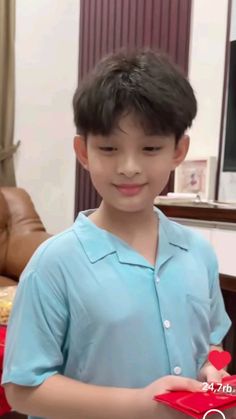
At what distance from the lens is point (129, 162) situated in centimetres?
76

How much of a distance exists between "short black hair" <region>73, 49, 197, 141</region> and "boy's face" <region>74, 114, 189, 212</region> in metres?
0.01

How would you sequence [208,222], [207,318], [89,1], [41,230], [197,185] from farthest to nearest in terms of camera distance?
1. [89,1]
2. [41,230]
3. [197,185]
4. [208,222]
5. [207,318]

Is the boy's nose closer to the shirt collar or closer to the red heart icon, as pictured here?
the shirt collar

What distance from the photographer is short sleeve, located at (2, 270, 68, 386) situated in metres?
0.76

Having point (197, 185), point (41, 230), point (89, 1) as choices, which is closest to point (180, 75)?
point (197, 185)

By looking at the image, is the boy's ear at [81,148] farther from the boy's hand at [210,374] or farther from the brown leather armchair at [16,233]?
the brown leather armchair at [16,233]

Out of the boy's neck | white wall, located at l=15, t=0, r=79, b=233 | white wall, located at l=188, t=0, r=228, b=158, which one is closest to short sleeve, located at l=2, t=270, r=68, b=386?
the boy's neck

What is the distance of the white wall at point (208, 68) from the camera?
2.73 meters

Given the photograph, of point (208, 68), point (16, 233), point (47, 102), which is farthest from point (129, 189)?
point (47, 102)

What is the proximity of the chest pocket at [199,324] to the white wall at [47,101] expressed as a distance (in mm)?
3022

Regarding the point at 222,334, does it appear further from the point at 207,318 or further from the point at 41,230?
the point at 41,230

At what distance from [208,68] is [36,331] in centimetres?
228

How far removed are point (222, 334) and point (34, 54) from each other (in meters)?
3.26

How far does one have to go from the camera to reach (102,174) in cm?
78
